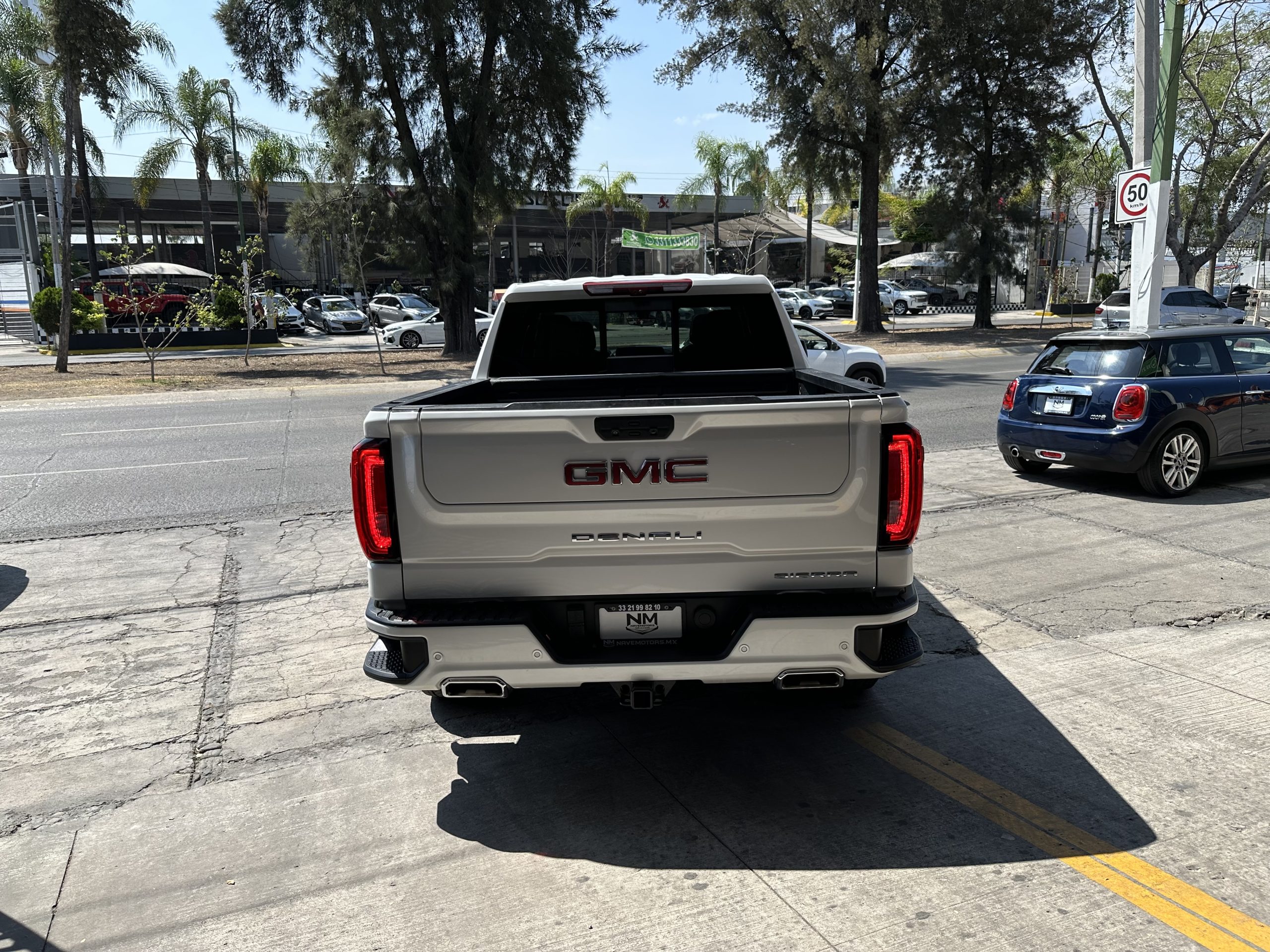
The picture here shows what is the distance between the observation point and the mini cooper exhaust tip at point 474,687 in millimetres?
3746

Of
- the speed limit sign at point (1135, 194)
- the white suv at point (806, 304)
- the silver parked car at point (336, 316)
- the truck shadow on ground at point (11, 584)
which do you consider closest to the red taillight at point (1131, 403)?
the speed limit sign at point (1135, 194)

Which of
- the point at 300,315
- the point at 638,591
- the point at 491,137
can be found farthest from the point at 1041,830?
the point at 300,315

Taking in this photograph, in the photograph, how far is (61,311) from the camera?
1146 inches

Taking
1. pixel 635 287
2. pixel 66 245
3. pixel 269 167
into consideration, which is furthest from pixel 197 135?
pixel 635 287

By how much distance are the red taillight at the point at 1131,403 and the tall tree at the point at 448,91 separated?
19874 mm

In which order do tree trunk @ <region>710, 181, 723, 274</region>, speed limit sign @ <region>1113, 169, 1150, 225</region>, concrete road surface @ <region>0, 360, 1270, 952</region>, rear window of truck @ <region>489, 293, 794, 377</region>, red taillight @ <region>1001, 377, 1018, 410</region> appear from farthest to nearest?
1. tree trunk @ <region>710, 181, 723, 274</region>
2. speed limit sign @ <region>1113, 169, 1150, 225</region>
3. red taillight @ <region>1001, 377, 1018, 410</region>
4. rear window of truck @ <region>489, 293, 794, 377</region>
5. concrete road surface @ <region>0, 360, 1270, 952</region>

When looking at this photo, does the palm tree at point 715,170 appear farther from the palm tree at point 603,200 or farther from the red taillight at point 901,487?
the red taillight at point 901,487

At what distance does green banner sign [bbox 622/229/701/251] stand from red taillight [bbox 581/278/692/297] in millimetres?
27159

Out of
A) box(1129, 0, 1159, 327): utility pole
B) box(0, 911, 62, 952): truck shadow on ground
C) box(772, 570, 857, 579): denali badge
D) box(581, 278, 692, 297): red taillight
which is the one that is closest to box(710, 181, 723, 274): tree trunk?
box(1129, 0, 1159, 327): utility pole

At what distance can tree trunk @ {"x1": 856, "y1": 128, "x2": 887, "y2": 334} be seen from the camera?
31094 millimetres

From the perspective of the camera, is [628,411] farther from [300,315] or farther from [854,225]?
[854,225]

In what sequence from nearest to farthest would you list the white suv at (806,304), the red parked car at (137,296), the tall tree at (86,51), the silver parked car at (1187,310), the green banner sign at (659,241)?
the tall tree at (86,51), the silver parked car at (1187,310), the green banner sign at (659,241), the red parked car at (137,296), the white suv at (806,304)

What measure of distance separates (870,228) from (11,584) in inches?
1138

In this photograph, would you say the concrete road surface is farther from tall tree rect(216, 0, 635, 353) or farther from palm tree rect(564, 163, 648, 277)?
palm tree rect(564, 163, 648, 277)
